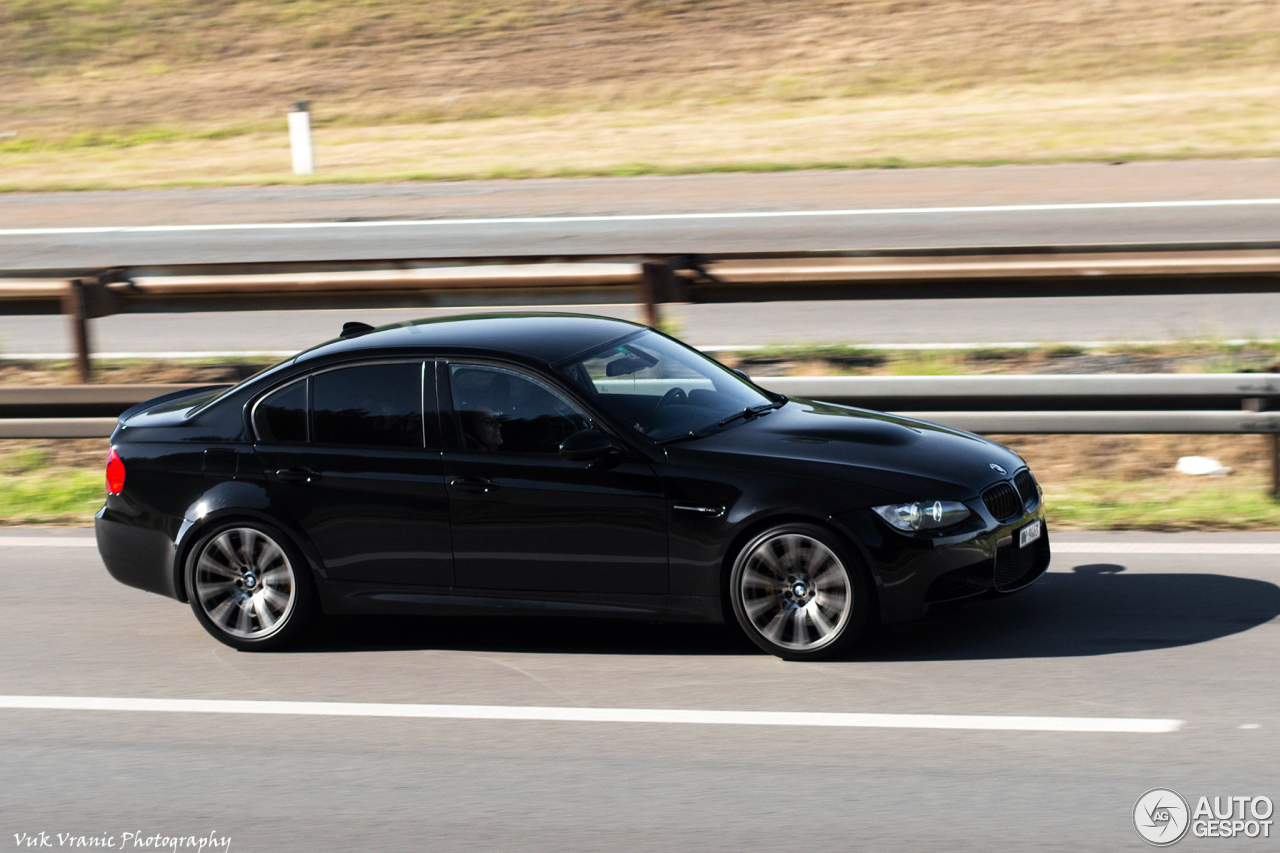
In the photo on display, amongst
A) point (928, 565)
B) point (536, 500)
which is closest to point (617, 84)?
point (536, 500)

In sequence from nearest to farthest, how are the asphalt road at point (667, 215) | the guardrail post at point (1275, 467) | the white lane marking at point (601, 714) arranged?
the white lane marking at point (601, 714)
the guardrail post at point (1275, 467)
the asphalt road at point (667, 215)

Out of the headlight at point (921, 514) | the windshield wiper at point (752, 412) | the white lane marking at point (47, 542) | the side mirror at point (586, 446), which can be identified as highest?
the windshield wiper at point (752, 412)

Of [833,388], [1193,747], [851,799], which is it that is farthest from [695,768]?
[833,388]

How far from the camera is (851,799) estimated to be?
489 cm

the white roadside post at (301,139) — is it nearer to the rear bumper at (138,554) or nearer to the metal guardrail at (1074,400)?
the metal guardrail at (1074,400)

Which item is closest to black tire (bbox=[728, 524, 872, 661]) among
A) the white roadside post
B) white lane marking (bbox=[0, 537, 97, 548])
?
white lane marking (bbox=[0, 537, 97, 548])

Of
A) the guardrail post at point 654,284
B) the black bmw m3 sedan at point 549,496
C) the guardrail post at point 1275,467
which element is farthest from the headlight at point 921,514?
the guardrail post at point 654,284

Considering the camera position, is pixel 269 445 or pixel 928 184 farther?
pixel 928 184

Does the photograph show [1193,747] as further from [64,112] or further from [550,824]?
[64,112]

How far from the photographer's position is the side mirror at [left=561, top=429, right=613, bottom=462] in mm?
6242

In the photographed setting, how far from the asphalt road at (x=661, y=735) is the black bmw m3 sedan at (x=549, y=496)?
0.27m

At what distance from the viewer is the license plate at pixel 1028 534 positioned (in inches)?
250

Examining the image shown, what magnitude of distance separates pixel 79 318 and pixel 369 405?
472 cm

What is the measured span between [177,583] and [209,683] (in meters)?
0.67
